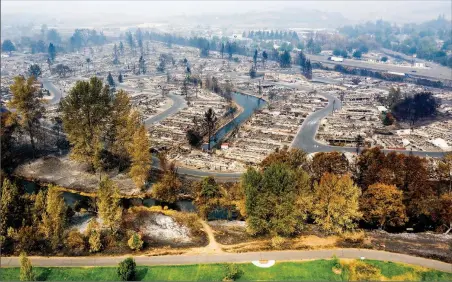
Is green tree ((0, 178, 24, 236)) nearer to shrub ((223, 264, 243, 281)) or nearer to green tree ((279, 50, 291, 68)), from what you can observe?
shrub ((223, 264, 243, 281))

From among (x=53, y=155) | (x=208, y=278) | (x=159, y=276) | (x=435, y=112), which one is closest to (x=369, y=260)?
(x=208, y=278)

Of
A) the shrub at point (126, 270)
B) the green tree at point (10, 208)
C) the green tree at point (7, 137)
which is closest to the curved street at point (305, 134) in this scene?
the green tree at point (7, 137)

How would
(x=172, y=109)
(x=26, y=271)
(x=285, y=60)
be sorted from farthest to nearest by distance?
(x=285, y=60) < (x=172, y=109) < (x=26, y=271)

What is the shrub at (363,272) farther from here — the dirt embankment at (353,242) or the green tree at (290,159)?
the green tree at (290,159)

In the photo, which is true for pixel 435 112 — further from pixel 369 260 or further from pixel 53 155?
pixel 53 155

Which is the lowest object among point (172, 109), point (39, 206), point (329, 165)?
point (39, 206)

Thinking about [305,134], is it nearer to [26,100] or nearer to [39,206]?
[26,100]

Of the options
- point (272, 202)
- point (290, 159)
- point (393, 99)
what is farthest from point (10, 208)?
point (393, 99)

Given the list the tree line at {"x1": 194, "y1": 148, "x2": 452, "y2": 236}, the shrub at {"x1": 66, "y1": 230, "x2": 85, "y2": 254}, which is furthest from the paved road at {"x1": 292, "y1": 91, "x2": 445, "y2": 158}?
the shrub at {"x1": 66, "y1": 230, "x2": 85, "y2": 254}
